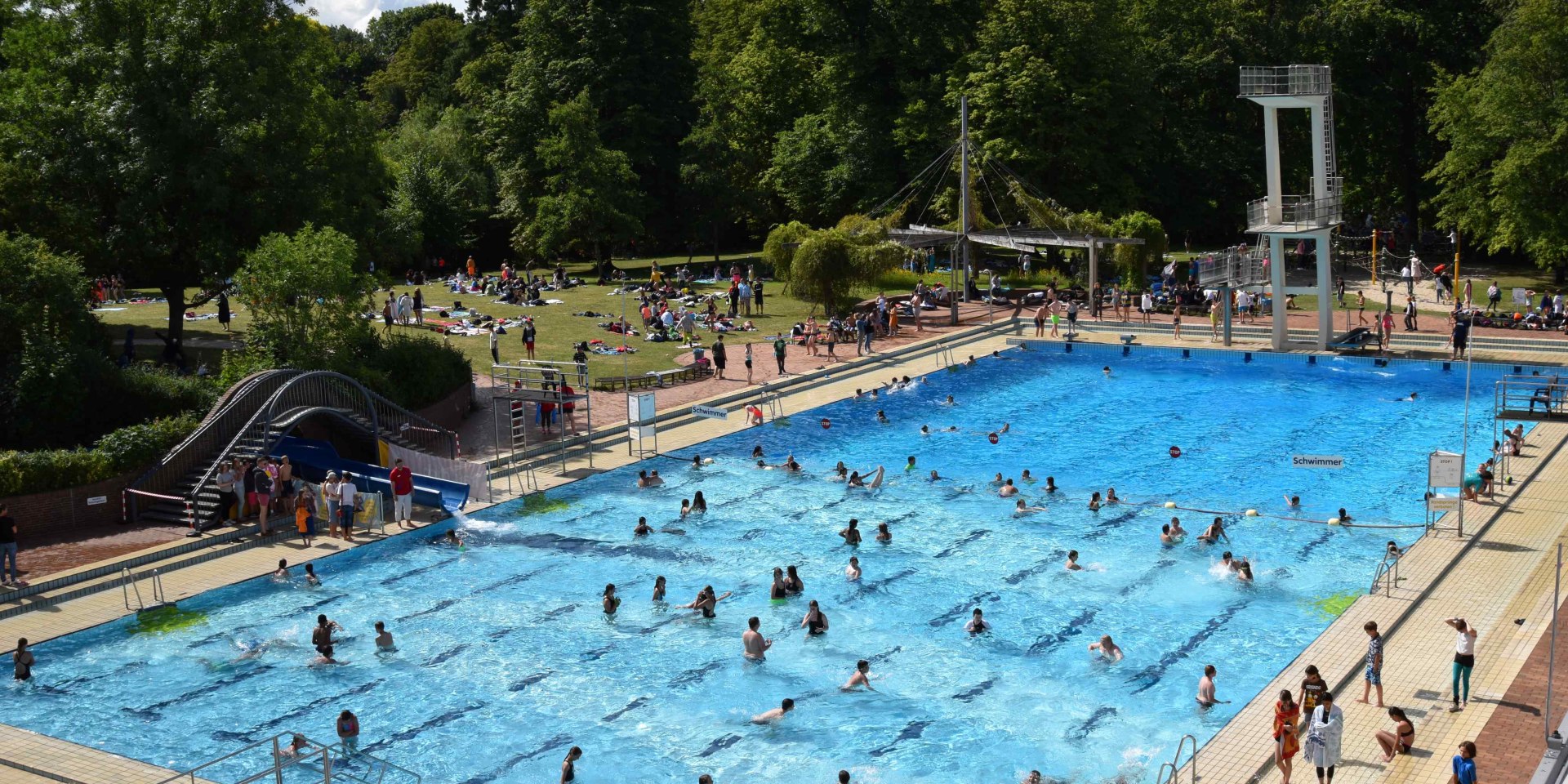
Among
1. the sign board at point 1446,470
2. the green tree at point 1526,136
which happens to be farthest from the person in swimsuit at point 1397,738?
the green tree at point 1526,136

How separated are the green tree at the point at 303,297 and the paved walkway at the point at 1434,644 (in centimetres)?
2100

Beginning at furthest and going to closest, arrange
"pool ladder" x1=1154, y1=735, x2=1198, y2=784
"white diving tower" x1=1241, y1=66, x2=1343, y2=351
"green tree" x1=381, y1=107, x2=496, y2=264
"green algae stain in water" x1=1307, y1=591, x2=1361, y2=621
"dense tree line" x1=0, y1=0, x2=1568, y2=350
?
"green tree" x1=381, y1=107, x2=496, y2=264 → "dense tree line" x1=0, y1=0, x2=1568, y2=350 → "white diving tower" x1=1241, y1=66, x2=1343, y2=351 → "green algae stain in water" x1=1307, y1=591, x2=1361, y2=621 → "pool ladder" x1=1154, y1=735, x2=1198, y2=784

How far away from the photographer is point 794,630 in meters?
20.9

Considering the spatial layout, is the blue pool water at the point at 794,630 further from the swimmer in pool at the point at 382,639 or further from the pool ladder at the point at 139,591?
the pool ladder at the point at 139,591

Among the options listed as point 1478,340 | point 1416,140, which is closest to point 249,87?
Result: point 1478,340

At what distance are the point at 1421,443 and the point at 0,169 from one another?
112 ft

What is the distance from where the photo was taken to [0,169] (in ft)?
104

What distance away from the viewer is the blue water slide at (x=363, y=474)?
26.4 m

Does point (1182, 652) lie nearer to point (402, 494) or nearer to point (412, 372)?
point (402, 494)

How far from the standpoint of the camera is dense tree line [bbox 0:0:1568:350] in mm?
46156

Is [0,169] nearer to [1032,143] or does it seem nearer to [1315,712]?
[1315,712]

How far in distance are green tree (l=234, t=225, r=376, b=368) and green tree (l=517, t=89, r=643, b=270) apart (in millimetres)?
26484

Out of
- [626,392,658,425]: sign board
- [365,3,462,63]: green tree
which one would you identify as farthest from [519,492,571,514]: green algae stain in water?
[365,3,462,63]: green tree

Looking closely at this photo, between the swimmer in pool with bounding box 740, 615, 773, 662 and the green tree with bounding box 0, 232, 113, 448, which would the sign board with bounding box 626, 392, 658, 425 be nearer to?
the green tree with bounding box 0, 232, 113, 448
